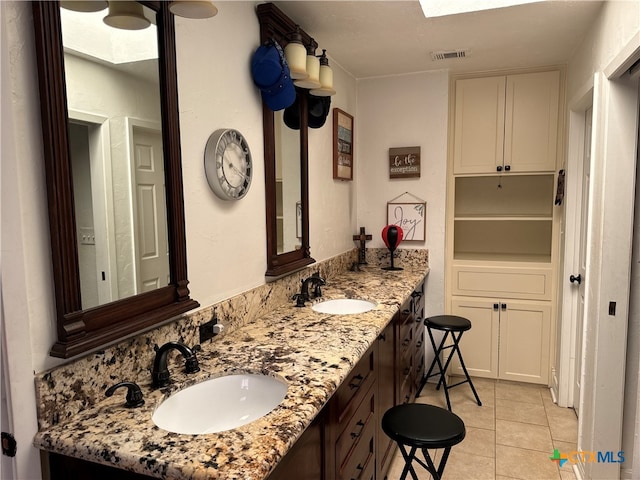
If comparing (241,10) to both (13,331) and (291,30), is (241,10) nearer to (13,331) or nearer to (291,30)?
(291,30)

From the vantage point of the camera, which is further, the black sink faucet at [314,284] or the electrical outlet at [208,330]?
the black sink faucet at [314,284]

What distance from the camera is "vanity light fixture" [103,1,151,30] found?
122 cm

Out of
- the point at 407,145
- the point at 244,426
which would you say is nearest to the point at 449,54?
the point at 407,145

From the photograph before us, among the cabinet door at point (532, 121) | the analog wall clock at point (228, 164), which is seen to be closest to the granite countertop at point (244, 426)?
the analog wall clock at point (228, 164)

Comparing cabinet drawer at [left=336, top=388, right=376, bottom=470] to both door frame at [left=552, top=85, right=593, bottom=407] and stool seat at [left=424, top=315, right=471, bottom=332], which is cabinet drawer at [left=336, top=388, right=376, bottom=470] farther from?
door frame at [left=552, top=85, right=593, bottom=407]

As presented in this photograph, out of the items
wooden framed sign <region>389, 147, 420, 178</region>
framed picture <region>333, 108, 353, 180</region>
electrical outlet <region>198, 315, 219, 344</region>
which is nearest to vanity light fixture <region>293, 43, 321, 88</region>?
framed picture <region>333, 108, 353, 180</region>

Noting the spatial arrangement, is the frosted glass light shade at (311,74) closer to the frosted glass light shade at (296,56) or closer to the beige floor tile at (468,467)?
the frosted glass light shade at (296,56)

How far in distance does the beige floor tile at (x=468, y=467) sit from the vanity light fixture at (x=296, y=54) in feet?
7.47

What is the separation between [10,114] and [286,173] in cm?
144

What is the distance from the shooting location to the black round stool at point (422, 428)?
161cm

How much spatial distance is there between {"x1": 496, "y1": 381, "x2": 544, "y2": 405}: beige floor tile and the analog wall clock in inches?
103

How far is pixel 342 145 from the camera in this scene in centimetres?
323

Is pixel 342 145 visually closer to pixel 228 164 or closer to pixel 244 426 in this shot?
pixel 228 164

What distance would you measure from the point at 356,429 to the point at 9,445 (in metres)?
A: 1.17
